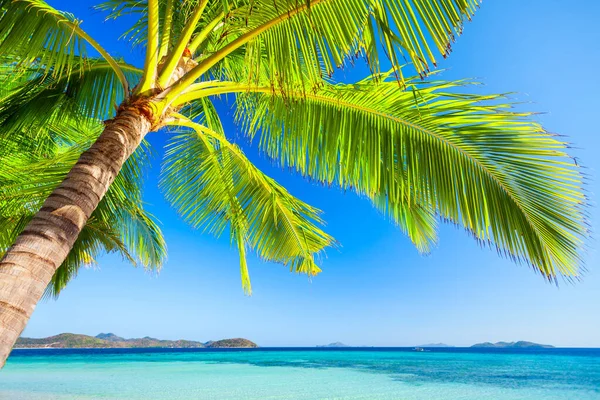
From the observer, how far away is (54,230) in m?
1.92

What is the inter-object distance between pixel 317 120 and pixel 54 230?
7.93 feet

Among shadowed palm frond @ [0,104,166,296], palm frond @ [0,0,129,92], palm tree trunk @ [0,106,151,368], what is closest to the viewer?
palm tree trunk @ [0,106,151,368]

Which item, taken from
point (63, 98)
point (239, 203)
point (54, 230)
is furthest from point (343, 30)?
point (63, 98)

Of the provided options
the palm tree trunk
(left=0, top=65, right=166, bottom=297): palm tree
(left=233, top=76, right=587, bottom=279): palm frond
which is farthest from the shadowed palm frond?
(left=233, top=76, right=587, bottom=279): palm frond

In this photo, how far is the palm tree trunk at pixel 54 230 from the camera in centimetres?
166

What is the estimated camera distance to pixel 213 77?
512 cm

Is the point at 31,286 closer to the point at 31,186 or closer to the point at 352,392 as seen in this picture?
the point at 31,186

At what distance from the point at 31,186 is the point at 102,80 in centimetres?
136

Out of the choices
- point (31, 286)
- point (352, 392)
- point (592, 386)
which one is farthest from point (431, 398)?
point (31, 286)

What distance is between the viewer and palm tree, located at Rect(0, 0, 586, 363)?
225cm

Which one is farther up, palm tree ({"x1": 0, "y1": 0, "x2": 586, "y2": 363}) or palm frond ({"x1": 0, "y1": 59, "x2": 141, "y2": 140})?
palm frond ({"x1": 0, "y1": 59, "x2": 141, "y2": 140})

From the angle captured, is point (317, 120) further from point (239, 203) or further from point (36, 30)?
point (36, 30)

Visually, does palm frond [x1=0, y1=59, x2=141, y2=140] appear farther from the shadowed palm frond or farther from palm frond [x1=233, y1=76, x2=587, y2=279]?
palm frond [x1=233, y1=76, x2=587, y2=279]

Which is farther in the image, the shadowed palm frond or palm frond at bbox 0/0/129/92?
the shadowed palm frond
